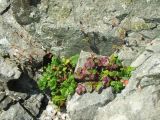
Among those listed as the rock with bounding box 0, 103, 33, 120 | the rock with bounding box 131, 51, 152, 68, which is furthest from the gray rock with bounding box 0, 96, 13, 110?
the rock with bounding box 131, 51, 152, 68

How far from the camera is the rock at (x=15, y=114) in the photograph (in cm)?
1176

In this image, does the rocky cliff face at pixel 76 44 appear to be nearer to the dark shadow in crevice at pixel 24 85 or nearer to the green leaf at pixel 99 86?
the dark shadow in crevice at pixel 24 85

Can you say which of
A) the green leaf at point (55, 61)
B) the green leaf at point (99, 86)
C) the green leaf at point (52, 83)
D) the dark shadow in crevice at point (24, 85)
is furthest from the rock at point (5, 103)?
the green leaf at point (99, 86)

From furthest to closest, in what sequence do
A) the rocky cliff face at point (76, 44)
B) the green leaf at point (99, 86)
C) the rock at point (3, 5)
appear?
the rock at point (3, 5)
the green leaf at point (99, 86)
the rocky cliff face at point (76, 44)

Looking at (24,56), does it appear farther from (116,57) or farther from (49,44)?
(116,57)

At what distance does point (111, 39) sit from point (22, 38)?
2948 millimetres

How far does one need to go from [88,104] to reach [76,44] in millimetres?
2122

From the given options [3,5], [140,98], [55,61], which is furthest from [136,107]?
[3,5]

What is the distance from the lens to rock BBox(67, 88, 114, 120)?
36.3 feet

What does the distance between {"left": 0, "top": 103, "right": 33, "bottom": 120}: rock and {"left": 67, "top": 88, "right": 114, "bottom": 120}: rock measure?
142 centimetres

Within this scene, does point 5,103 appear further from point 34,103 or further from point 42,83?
point 42,83

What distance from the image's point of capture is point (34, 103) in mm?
12219

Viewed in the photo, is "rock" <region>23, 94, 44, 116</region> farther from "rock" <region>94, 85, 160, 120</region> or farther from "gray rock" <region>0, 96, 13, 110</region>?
"rock" <region>94, 85, 160, 120</region>

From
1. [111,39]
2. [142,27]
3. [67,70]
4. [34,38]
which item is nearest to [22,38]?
[34,38]
